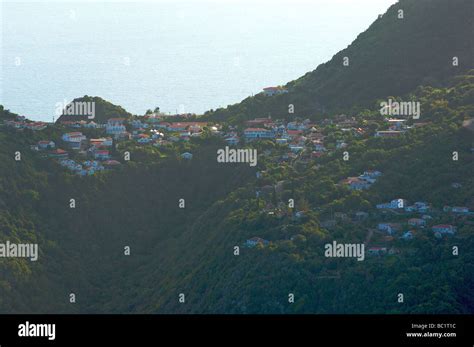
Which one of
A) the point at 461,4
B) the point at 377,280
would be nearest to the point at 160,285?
the point at 377,280

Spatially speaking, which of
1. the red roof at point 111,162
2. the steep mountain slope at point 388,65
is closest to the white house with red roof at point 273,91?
the steep mountain slope at point 388,65

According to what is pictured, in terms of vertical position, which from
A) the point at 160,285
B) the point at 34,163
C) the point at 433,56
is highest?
the point at 433,56

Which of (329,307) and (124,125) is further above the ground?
(124,125)

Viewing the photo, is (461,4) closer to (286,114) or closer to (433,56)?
(433,56)

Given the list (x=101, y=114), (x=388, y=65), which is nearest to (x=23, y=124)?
(x=101, y=114)

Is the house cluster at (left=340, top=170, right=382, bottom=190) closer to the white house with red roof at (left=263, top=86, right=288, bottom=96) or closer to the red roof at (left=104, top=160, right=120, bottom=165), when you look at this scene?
the red roof at (left=104, top=160, right=120, bottom=165)

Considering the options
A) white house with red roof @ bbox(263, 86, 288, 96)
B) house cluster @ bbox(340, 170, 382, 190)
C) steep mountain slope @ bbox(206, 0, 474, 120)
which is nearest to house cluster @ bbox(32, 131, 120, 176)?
steep mountain slope @ bbox(206, 0, 474, 120)

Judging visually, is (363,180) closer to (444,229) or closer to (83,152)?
(444,229)

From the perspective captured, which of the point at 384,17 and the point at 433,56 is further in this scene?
the point at 384,17
